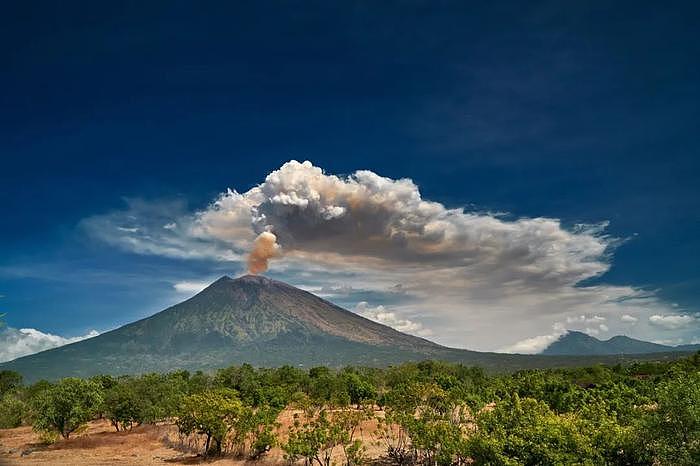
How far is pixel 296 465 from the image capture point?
120 ft

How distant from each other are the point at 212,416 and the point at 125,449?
15.3 metres

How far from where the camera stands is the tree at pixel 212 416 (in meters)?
41.1

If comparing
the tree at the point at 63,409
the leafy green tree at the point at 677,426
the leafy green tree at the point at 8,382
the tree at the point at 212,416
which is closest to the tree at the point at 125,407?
the tree at the point at 63,409

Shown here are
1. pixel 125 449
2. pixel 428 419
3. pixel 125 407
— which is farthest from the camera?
pixel 125 407

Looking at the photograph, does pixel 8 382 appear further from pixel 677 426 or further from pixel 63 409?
pixel 677 426

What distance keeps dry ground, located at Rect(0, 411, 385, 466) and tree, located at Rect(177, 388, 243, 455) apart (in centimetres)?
210

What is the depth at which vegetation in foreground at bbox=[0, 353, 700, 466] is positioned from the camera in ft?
70.7

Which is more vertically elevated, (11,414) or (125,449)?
(11,414)

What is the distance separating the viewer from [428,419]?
3547 centimetres

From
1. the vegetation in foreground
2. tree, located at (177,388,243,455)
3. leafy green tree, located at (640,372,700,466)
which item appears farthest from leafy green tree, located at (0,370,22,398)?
leafy green tree, located at (640,372,700,466)

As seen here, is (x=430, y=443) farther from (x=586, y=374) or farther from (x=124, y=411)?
(x=586, y=374)

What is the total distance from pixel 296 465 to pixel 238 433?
6982 millimetres

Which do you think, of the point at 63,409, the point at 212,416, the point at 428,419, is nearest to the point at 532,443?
the point at 428,419

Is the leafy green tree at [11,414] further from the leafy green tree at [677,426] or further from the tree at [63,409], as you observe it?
the leafy green tree at [677,426]
